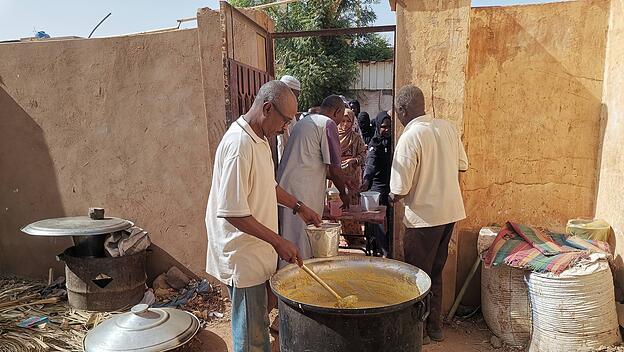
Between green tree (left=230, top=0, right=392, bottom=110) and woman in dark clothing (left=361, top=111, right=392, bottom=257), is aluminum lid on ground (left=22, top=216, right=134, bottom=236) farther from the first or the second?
green tree (left=230, top=0, right=392, bottom=110)

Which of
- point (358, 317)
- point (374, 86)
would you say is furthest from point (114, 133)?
point (374, 86)

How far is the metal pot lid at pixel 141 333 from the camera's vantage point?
2879 mm

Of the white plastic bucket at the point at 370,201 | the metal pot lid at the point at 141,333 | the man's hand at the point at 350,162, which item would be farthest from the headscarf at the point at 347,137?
the metal pot lid at the point at 141,333

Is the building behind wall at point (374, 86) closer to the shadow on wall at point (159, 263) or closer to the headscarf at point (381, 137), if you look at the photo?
the headscarf at point (381, 137)

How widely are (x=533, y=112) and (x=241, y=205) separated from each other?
2.77m

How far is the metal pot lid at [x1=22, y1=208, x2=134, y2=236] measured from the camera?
3725 mm

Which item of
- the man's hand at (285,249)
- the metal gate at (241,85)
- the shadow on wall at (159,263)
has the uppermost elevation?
the metal gate at (241,85)

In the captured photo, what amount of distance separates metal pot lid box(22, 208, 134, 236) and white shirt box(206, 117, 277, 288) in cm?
182

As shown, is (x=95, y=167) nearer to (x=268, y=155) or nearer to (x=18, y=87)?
(x=18, y=87)

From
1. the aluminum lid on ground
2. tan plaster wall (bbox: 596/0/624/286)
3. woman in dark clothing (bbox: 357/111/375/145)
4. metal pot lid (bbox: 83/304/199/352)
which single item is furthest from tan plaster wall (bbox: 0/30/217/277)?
woman in dark clothing (bbox: 357/111/375/145)

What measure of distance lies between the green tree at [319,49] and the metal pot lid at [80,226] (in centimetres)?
1203

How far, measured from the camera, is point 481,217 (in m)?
3.87

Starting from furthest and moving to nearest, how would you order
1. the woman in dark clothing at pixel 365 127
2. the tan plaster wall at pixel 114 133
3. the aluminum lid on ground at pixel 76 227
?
1. the woman in dark clothing at pixel 365 127
2. the tan plaster wall at pixel 114 133
3. the aluminum lid on ground at pixel 76 227

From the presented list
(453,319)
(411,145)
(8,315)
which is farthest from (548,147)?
(8,315)
